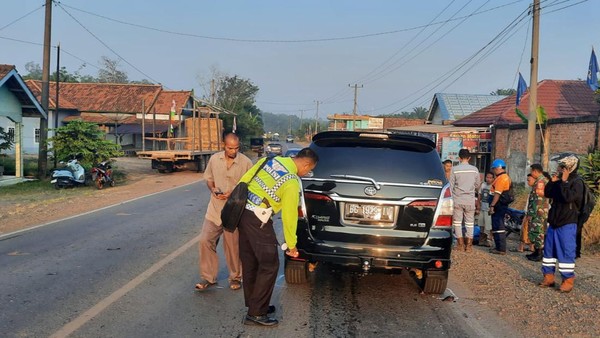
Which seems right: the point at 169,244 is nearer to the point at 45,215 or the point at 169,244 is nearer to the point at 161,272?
the point at 161,272

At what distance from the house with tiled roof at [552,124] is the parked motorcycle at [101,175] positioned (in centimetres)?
1364

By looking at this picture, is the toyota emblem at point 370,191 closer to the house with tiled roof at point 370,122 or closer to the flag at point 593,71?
the flag at point 593,71

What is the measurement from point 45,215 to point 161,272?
22.6 feet

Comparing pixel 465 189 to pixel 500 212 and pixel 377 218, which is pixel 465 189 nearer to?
pixel 500 212

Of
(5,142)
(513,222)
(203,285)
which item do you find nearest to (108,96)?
(5,142)

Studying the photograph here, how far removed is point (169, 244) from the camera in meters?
8.56

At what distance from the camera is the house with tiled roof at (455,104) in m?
34.8

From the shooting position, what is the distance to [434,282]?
231 inches

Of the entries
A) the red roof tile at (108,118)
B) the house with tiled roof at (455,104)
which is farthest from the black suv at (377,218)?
the red roof tile at (108,118)

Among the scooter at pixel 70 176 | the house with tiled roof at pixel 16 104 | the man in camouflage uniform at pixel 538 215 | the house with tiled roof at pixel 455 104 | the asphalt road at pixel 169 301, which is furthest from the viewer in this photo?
the house with tiled roof at pixel 455 104

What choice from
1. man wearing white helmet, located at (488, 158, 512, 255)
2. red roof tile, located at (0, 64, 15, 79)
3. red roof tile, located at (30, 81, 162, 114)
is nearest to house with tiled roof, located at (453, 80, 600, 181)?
man wearing white helmet, located at (488, 158, 512, 255)

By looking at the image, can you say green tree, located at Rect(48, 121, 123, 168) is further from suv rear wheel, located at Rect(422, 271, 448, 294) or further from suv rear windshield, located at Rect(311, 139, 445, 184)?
suv rear wheel, located at Rect(422, 271, 448, 294)

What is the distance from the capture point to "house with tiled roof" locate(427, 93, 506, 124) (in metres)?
34.8

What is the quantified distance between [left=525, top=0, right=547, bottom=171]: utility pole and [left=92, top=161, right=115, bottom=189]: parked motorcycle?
13763 millimetres
